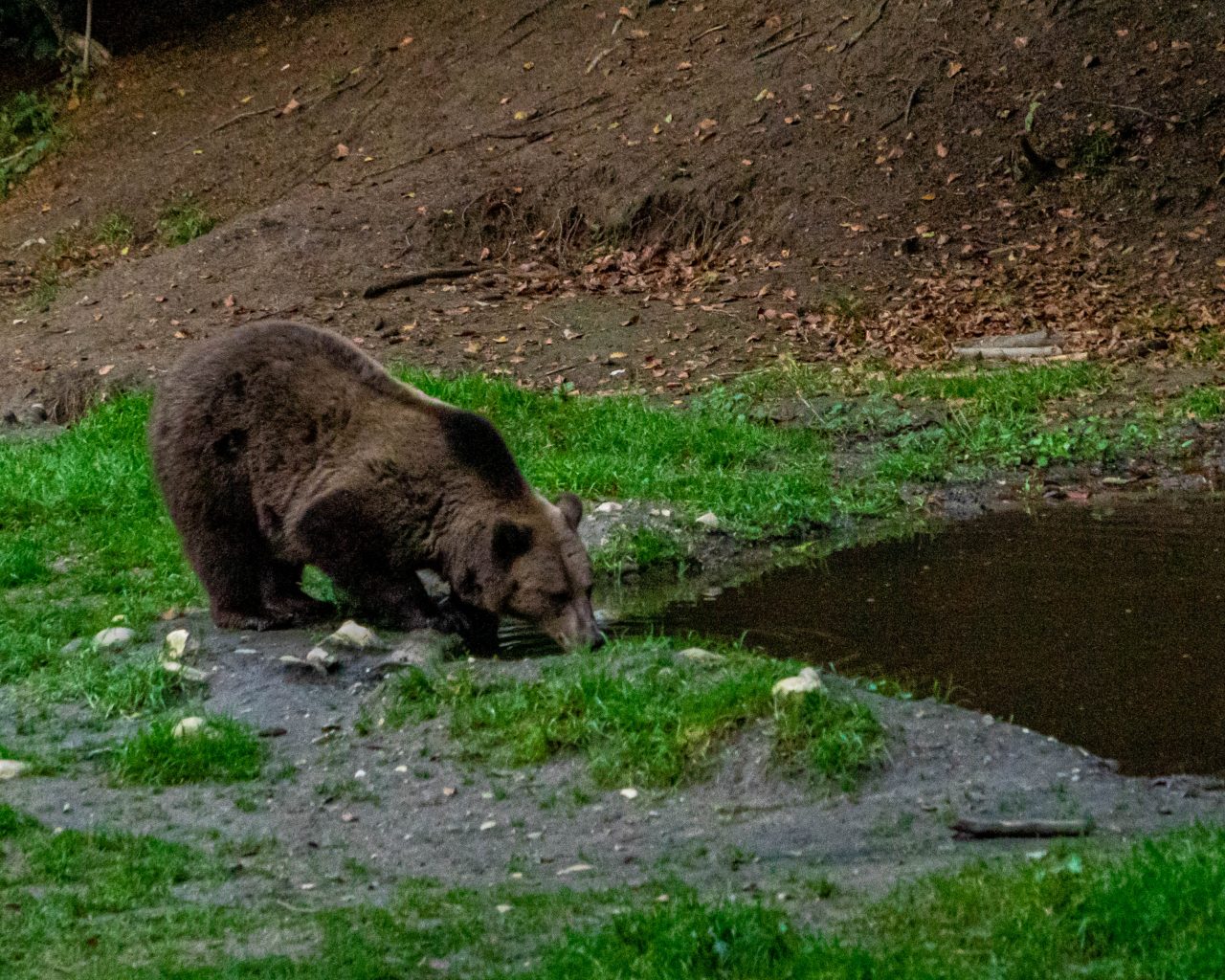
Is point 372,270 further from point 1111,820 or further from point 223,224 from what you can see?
point 1111,820

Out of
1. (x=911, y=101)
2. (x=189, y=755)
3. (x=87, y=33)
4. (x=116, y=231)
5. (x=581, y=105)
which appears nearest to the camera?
(x=189, y=755)

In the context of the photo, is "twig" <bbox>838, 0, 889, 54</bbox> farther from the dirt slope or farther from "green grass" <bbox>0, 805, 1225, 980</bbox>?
"green grass" <bbox>0, 805, 1225, 980</bbox>

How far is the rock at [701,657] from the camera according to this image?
266 inches

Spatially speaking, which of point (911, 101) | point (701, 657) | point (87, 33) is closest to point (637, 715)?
point (701, 657)

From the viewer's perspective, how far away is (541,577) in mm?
7508

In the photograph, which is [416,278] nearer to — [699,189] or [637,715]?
[699,189]

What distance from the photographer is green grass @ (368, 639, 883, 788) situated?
5.87 metres

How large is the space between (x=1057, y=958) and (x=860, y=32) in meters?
15.6

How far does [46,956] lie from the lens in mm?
4457

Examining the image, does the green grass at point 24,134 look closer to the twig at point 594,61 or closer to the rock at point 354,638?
the twig at point 594,61

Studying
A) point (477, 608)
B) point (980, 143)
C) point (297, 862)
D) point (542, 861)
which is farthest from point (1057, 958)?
point (980, 143)

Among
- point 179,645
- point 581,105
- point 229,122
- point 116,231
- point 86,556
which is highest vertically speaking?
point 229,122

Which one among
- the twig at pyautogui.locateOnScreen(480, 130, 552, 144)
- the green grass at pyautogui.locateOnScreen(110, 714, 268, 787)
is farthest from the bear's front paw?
the twig at pyautogui.locateOnScreen(480, 130, 552, 144)

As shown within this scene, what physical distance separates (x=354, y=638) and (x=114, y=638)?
1.23 meters
